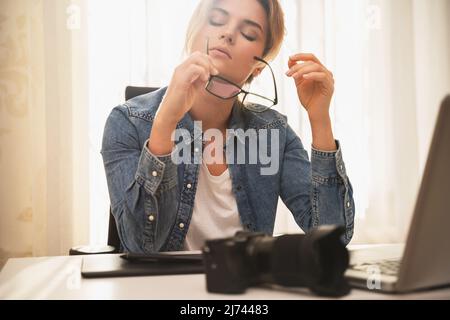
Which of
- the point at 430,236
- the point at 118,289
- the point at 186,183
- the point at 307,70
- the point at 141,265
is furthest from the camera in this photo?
the point at 186,183

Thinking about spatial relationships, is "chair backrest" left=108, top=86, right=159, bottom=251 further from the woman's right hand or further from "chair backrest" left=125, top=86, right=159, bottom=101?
the woman's right hand

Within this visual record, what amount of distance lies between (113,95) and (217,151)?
908 mm

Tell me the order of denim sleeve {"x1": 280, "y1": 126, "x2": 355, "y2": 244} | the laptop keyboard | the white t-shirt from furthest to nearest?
the white t-shirt, denim sleeve {"x1": 280, "y1": 126, "x2": 355, "y2": 244}, the laptop keyboard

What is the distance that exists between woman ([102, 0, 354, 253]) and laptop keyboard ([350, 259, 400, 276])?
36 centimetres

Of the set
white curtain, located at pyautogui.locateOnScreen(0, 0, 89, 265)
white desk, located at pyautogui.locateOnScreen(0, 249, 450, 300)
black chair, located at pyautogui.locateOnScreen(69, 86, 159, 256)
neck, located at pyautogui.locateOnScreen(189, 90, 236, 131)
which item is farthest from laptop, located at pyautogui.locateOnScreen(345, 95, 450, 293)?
white curtain, located at pyautogui.locateOnScreen(0, 0, 89, 265)

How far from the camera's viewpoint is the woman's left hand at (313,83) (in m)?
0.97

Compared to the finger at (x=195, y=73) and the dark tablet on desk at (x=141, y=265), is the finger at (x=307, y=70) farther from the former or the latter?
the dark tablet on desk at (x=141, y=265)

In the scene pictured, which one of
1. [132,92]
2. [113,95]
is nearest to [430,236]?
[132,92]

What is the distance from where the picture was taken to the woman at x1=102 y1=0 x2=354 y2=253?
91cm

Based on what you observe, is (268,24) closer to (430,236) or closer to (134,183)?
(134,183)

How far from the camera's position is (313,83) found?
1040 mm
